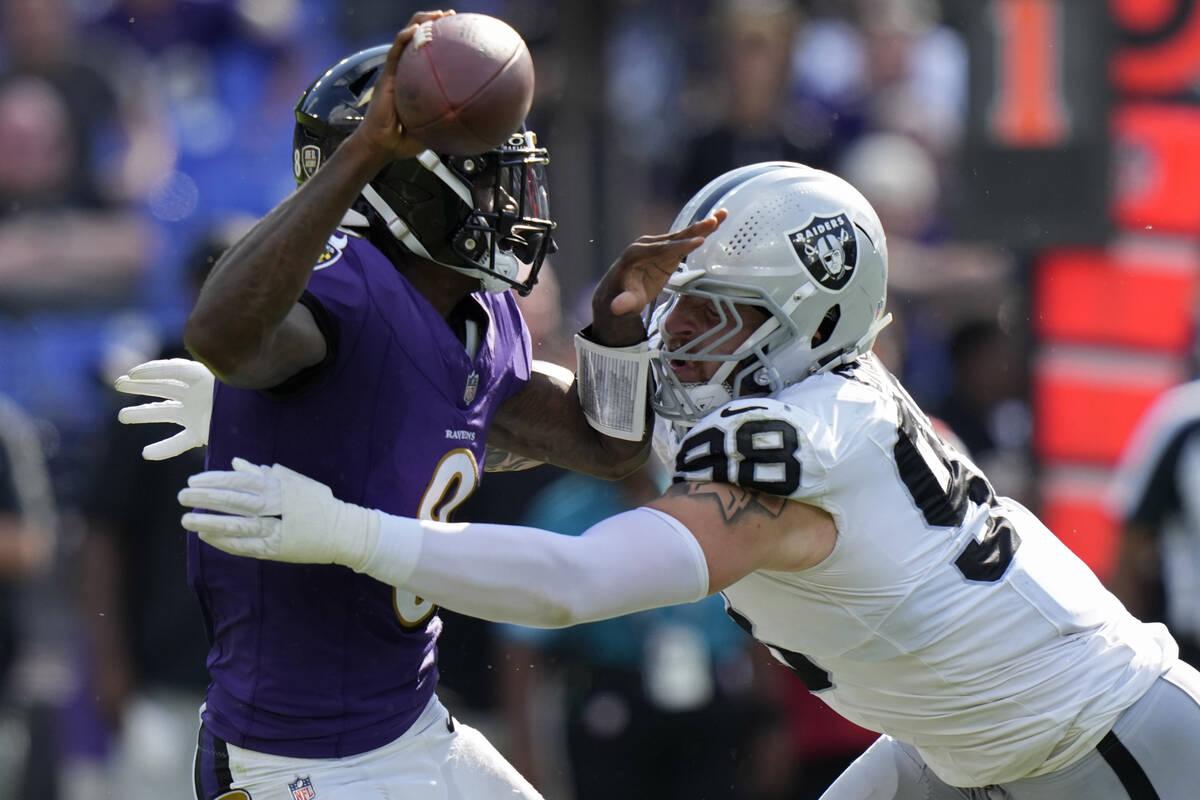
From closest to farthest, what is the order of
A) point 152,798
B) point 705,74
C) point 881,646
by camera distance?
point 881,646 → point 152,798 → point 705,74

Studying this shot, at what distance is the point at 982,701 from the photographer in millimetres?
3010

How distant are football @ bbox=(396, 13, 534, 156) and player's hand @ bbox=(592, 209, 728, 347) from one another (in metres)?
0.38

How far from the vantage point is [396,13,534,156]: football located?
259 cm

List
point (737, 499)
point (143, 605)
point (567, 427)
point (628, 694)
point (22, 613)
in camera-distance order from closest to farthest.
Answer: point (737, 499)
point (567, 427)
point (628, 694)
point (143, 605)
point (22, 613)

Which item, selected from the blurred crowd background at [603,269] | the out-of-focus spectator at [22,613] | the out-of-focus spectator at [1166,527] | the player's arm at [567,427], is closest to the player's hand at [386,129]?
the player's arm at [567,427]

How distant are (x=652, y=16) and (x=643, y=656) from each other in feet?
11.4

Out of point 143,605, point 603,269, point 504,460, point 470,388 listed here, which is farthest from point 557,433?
point 603,269

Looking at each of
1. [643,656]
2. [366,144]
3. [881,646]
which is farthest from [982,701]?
[643,656]

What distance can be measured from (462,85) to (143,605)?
11.6 ft

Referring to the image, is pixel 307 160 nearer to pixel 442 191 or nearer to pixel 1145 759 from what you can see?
pixel 442 191

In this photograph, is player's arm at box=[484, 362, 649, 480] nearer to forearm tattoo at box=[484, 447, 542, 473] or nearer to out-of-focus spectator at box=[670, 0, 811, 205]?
forearm tattoo at box=[484, 447, 542, 473]

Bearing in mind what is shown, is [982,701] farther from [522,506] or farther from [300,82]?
[300,82]

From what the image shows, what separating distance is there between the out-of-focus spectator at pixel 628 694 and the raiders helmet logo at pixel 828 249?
87.3 inches

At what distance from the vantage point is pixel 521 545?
262 cm
